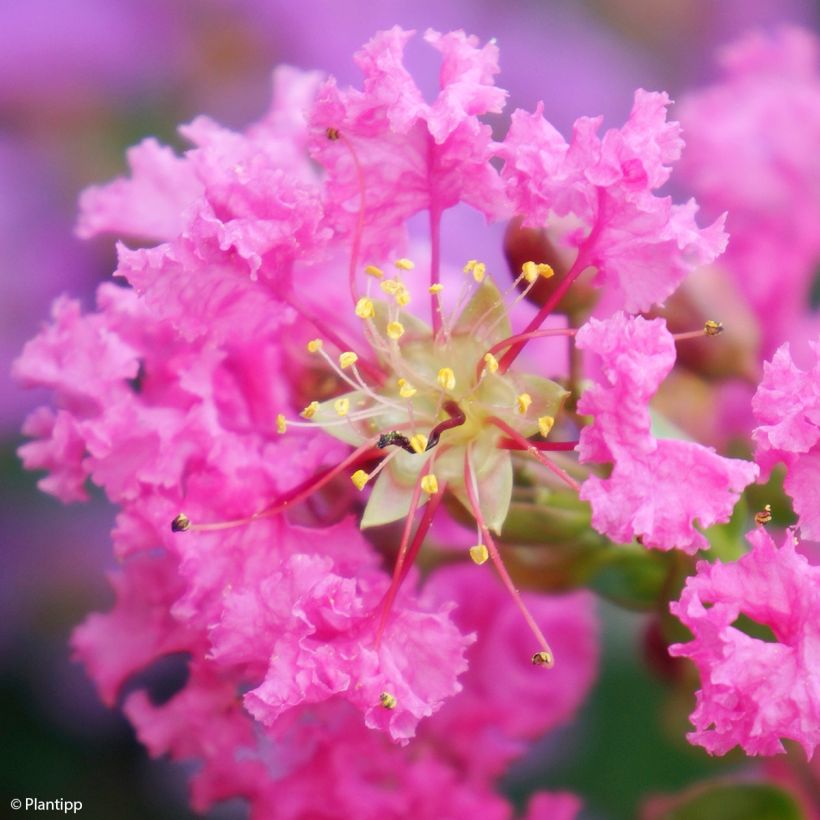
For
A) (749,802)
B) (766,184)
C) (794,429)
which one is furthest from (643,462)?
(766,184)

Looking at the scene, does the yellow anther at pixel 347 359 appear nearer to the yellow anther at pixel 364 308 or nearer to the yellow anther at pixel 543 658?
the yellow anther at pixel 364 308

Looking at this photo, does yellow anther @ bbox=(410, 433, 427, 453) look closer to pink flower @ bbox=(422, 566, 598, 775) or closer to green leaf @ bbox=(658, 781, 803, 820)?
pink flower @ bbox=(422, 566, 598, 775)

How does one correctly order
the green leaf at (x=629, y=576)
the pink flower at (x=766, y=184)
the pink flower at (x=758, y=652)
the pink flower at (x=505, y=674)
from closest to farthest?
the pink flower at (x=758, y=652) < the green leaf at (x=629, y=576) < the pink flower at (x=505, y=674) < the pink flower at (x=766, y=184)

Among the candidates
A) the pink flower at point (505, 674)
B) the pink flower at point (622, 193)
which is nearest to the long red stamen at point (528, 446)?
the pink flower at point (622, 193)

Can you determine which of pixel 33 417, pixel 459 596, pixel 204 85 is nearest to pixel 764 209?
pixel 459 596

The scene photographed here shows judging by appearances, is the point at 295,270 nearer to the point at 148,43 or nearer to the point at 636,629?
the point at 636,629
